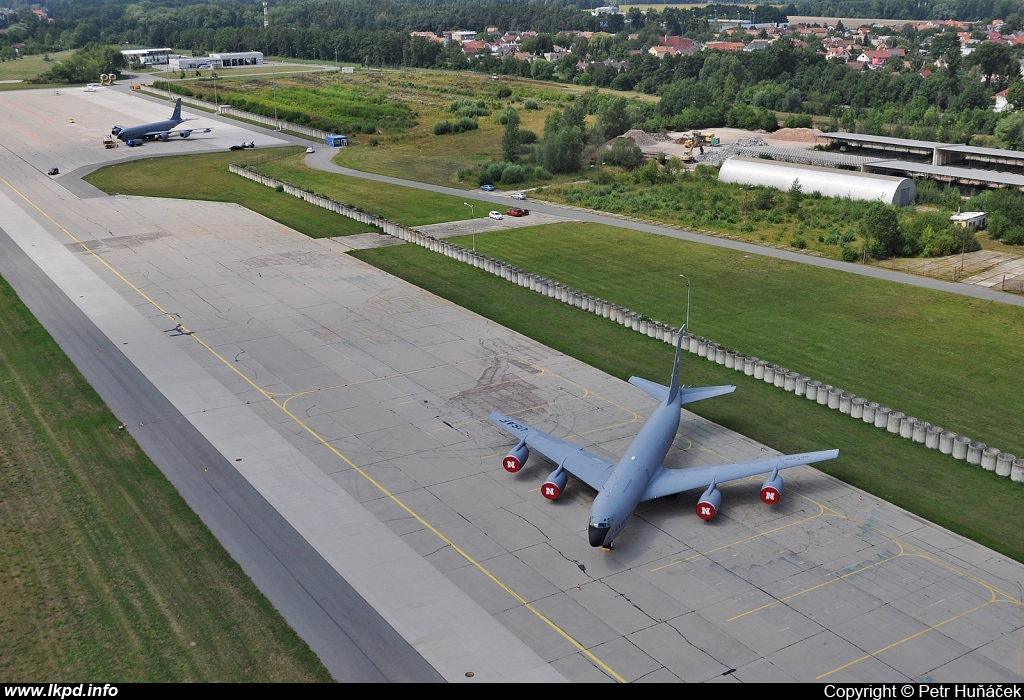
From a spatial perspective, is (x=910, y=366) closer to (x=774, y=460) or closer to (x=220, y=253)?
(x=774, y=460)

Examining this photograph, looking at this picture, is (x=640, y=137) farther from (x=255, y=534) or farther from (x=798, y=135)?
(x=255, y=534)

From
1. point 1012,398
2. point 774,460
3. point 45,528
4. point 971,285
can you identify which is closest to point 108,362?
point 45,528

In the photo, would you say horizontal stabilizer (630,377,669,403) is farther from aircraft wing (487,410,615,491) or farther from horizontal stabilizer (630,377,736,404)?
aircraft wing (487,410,615,491)

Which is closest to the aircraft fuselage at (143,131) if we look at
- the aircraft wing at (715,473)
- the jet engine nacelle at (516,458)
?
the jet engine nacelle at (516,458)

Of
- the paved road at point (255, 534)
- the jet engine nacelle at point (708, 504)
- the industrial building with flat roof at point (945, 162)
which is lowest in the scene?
the paved road at point (255, 534)

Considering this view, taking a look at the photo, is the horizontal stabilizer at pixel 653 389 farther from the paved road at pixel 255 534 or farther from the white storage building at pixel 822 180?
the white storage building at pixel 822 180

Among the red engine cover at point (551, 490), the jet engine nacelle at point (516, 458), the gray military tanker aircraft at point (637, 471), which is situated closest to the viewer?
the gray military tanker aircraft at point (637, 471)
